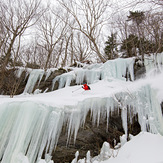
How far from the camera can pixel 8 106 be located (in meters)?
2.04

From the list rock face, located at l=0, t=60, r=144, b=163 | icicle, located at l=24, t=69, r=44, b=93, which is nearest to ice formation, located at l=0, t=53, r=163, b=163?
rock face, located at l=0, t=60, r=144, b=163

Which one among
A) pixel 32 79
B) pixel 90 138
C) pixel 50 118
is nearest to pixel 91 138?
pixel 90 138

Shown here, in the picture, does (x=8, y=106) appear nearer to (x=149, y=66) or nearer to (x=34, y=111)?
(x=34, y=111)

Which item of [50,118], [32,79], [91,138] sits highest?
[32,79]

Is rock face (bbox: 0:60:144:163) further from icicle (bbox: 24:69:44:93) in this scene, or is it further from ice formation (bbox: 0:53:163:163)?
icicle (bbox: 24:69:44:93)

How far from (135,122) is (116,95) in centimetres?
113

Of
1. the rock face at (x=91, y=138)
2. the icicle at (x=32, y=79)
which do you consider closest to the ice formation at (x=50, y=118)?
the rock face at (x=91, y=138)

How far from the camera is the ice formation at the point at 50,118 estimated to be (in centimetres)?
192

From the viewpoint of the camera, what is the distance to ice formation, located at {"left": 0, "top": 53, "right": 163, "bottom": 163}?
1.92 metres

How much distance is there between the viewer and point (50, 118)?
228 cm

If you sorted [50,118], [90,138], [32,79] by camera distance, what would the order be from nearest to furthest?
[50,118]
[90,138]
[32,79]

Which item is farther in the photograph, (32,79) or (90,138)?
(32,79)

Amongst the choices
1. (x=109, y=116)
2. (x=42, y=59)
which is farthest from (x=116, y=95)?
(x=42, y=59)

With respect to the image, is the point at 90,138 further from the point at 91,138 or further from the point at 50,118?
the point at 50,118
